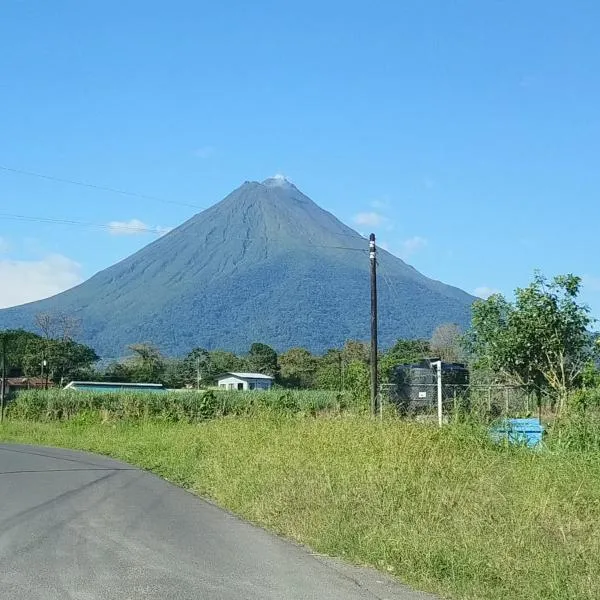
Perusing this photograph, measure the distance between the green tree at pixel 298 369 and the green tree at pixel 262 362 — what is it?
886 mm

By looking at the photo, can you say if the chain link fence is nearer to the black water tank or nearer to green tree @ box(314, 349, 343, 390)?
the black water tank

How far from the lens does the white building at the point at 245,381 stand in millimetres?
79544

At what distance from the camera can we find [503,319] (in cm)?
2336

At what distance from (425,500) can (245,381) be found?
7076 centimetres

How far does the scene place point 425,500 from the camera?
929 cm

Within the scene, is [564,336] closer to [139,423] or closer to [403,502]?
[403,502]

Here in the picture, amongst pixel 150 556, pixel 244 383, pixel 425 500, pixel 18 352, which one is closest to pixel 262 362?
pixel 244 383

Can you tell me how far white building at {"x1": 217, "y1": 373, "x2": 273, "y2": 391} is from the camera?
79.5m

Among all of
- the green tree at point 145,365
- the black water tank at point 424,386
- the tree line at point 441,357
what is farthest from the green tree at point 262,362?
the black water tank at point 424,386

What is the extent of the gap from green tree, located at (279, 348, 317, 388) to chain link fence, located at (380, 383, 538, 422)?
5792 cm

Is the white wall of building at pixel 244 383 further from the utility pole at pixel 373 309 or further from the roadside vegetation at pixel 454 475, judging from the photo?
the utility pole at pixel 373 309

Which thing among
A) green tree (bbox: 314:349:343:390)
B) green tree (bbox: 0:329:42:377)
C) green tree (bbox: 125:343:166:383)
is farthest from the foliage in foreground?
green tree (bbox: 125:343:166:383)

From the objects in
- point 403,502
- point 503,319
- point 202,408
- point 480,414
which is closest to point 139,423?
point 202,408

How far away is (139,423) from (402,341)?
153 ft
